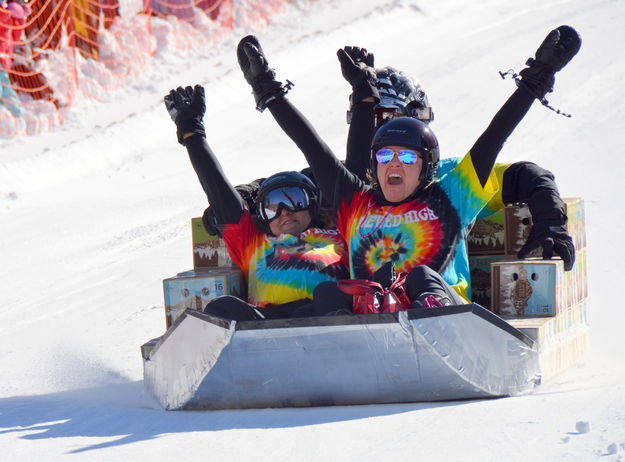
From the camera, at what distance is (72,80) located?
42.4 feet

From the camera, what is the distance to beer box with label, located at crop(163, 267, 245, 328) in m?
5.20

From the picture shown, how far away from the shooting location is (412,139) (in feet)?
15.6

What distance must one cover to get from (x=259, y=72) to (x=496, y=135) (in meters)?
1.12

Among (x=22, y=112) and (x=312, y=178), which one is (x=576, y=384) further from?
(x=22, y=112)

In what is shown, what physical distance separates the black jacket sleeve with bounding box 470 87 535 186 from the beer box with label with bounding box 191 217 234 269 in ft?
4.60

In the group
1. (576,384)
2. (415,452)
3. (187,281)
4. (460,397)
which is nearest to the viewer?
(415,452)

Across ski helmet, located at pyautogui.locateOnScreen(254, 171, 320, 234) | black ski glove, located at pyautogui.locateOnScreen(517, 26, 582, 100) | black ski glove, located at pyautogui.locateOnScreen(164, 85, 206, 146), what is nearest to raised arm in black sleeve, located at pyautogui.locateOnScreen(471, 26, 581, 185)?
black ski glove, located at pyautogui.locateOnScreen(517, 26, 582, 100)

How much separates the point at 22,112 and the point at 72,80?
3.29 ft

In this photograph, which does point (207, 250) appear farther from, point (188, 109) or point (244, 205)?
point (188, 109)

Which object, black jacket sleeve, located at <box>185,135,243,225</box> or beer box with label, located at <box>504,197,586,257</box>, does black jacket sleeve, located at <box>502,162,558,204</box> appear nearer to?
beer box with label, located at <box>504,197,586,257</box>

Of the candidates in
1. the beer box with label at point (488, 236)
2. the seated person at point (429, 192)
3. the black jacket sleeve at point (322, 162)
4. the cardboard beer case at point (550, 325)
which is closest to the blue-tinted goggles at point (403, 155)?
the seated person at point (429, 192)

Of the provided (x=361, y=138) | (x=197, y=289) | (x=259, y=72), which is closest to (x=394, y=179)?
(x=361, y=138)

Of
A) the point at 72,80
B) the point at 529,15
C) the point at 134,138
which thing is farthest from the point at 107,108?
the point at 529,15

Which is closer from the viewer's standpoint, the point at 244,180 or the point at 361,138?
the point at 361,138
